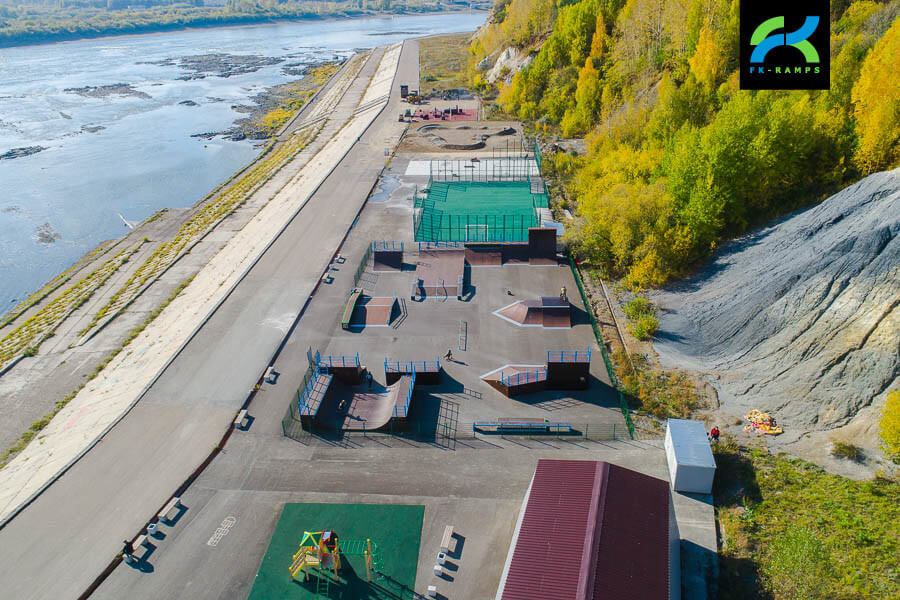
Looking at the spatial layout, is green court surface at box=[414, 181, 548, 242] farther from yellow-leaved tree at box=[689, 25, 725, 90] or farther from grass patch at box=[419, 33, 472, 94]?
grass patch at box=[419, 33, 472, 94]

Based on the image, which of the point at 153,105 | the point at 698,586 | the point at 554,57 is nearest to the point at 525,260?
the point at 698,586

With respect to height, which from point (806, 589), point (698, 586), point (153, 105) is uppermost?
point (153, 105)

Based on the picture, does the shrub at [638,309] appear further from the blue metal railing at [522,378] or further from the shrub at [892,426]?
the shrub at [892,426]

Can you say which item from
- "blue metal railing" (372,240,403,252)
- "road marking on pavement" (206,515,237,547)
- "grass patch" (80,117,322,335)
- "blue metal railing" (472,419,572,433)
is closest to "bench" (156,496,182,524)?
"road marking on pavement" (206,515,237,547)

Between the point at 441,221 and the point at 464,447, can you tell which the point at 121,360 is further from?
the point at 441,221

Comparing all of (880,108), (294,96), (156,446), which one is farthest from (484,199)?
(294,96)

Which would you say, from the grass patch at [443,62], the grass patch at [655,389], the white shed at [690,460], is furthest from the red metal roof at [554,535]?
the grass patch at [443,62]
